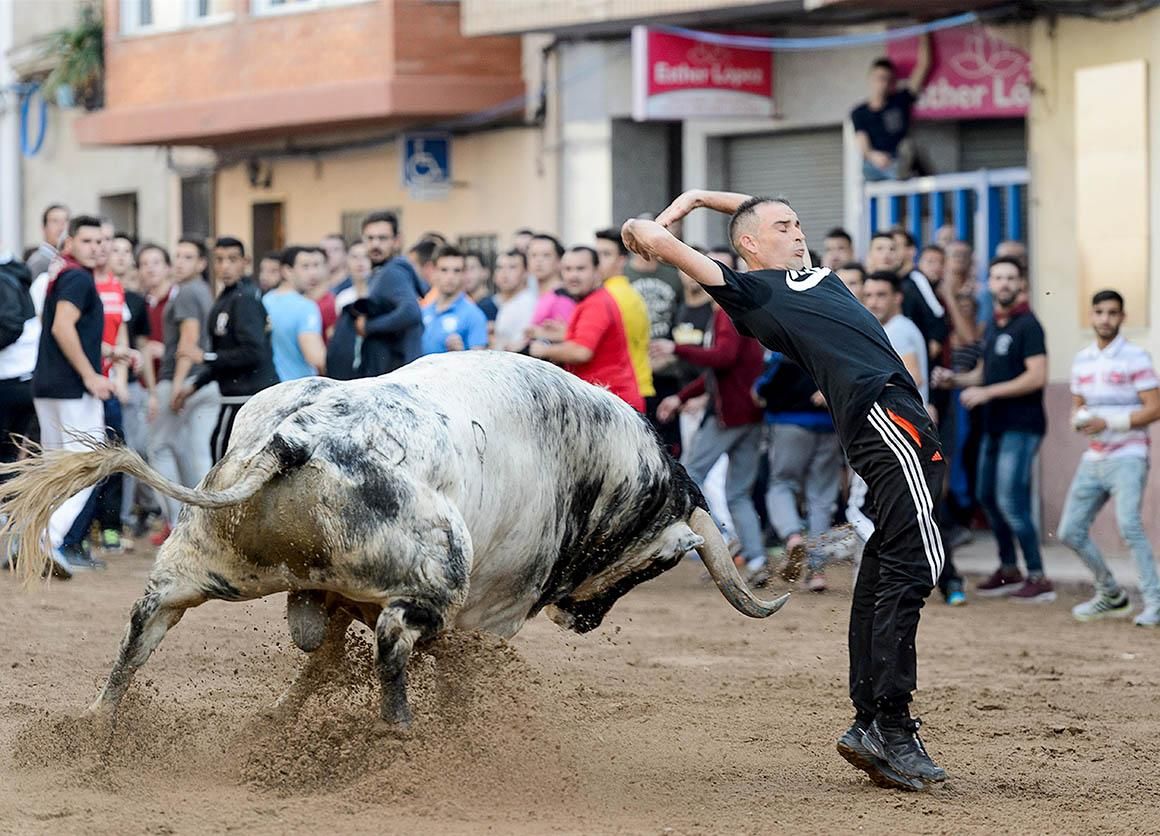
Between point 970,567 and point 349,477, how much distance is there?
8215mm

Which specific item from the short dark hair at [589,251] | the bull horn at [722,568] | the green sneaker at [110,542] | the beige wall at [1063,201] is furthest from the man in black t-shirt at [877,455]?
the green sneaker at [110,542]

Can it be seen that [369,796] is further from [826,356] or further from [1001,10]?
[1001,10]

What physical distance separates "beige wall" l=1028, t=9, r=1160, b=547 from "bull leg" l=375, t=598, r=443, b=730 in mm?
8703

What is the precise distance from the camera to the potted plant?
82.2ft

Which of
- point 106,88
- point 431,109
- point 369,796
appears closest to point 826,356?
point 369,796

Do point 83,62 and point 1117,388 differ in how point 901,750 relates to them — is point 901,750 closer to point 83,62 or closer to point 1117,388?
point 1117,388

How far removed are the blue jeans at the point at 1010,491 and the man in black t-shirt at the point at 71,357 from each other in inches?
200

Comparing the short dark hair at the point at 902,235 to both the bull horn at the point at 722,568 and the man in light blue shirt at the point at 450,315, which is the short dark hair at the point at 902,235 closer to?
the man in light blue shirt at the point at 450,315

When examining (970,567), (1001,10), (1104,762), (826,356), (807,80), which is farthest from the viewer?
(807,80)

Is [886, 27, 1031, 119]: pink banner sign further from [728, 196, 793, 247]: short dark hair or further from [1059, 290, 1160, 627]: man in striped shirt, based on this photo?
[728, 196, 793, 247]: short dark hair

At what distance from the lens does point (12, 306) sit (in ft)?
39.8

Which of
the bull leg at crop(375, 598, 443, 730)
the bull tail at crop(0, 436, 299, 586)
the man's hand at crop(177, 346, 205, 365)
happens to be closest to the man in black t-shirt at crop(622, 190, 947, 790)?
the bull leg at crop(375, 598, 443, 730)

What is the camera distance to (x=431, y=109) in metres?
19.1

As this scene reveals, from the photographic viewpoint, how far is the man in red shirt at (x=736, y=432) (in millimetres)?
12297
